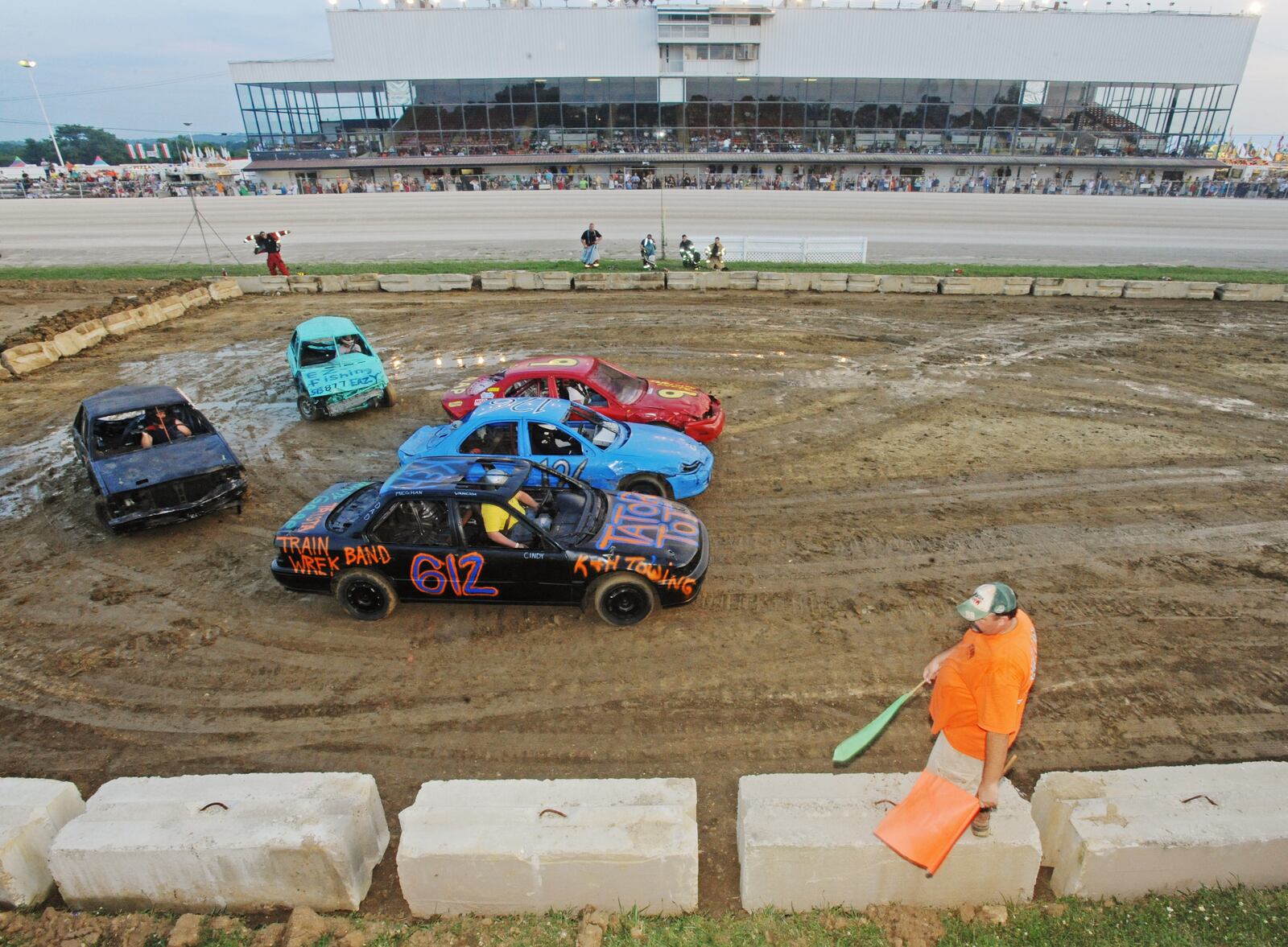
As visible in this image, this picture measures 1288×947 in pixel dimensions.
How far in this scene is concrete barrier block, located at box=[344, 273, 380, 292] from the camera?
23.0 m

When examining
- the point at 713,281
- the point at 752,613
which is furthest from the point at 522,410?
the point at 713,281

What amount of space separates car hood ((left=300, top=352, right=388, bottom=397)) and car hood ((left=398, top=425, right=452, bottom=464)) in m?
3.59

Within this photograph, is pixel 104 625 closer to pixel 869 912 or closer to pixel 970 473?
pixel 869 912

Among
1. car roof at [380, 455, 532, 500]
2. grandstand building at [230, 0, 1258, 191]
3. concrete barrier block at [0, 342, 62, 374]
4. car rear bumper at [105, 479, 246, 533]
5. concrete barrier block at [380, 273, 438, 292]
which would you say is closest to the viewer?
car roof at [380, 455, 532, 500]

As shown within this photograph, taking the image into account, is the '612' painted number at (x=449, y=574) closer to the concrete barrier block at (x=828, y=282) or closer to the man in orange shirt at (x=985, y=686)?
the man in orange shirt at (x=985, y=686)

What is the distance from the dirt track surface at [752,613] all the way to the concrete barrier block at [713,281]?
8670 millimetres

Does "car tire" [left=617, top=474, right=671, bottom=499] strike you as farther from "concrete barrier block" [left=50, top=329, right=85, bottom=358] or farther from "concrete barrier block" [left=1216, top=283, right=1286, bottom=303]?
"concrete barrier block" [left=1216, top=283, right=1286, bottom=303]

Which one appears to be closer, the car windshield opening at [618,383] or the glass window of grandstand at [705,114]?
the car windshield opening at [618,383]

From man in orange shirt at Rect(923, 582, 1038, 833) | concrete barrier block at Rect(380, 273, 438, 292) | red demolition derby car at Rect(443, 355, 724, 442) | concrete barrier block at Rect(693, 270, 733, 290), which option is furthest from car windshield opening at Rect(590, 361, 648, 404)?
concrete barrier block at Rect(380, 273, 438, 292)

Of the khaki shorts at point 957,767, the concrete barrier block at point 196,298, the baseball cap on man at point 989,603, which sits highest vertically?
the baseball cap on man at point 989,603

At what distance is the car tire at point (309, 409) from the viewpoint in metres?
12.7

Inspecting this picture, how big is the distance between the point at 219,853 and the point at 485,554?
10.9 feet

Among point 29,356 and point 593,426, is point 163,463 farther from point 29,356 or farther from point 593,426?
point 29,356

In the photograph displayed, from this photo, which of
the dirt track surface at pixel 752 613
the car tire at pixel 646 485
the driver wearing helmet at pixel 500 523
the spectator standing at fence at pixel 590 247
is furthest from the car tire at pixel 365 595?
the spectator standing at fence at pixel 590 247
